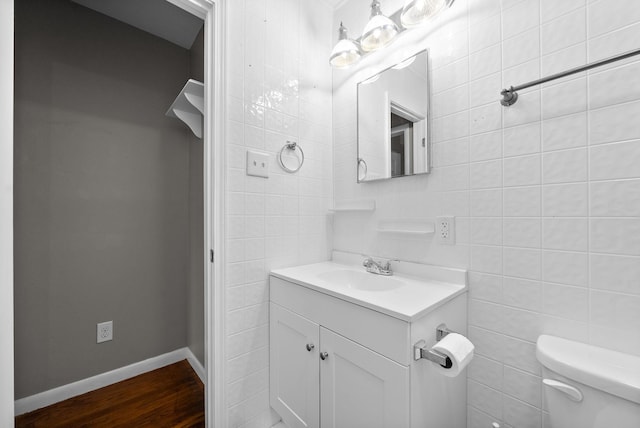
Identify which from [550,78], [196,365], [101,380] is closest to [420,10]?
[550,78]

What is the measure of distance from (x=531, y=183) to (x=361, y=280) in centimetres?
81

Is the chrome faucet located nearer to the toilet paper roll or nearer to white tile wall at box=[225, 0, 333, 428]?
white tile wall at box=[225, 0, 333, 428]

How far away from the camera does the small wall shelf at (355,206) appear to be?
1.39 metres

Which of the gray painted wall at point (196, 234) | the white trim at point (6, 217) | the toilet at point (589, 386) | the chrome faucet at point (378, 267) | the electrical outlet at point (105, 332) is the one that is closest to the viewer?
the toilet at point (589, 386)

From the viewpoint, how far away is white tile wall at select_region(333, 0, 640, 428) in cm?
74

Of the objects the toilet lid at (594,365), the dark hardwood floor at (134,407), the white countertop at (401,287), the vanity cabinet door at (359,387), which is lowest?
the dark hardwood floor at (134,407)

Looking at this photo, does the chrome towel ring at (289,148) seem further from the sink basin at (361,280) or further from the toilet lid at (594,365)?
the toilet lid at (594,365)

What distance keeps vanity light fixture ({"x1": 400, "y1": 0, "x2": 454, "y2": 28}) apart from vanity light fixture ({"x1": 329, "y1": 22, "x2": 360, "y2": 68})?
0.30 m

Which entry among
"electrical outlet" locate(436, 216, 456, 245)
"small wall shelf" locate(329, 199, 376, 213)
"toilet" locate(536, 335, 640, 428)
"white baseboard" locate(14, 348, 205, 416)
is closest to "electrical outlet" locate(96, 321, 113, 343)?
"white baseboard" locate(14, 348, 205, 416)

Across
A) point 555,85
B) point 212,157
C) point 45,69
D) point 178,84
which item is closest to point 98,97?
point 45,69

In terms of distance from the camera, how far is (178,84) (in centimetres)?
195

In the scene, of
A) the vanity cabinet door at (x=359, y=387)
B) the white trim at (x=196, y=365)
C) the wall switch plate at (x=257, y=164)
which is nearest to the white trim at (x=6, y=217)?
the wall switch plate at (x=257, y=164)

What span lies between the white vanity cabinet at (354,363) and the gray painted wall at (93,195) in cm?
114

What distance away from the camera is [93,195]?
160cm
